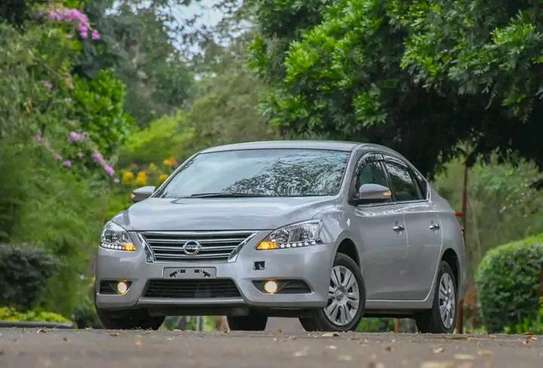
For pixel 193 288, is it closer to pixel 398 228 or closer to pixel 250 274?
pixel 250 274

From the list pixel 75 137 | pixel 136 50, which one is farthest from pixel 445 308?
pixel 136 50

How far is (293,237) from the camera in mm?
13656

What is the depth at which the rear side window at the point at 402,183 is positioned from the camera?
1598cm

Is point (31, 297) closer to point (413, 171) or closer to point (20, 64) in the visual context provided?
point (20, 64)

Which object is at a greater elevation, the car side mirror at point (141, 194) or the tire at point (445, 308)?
the car side mirror at point (141, 194)

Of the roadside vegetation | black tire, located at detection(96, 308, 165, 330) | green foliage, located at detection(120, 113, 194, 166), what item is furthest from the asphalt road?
green foliage, located at detection(120, 113, 194, 166)

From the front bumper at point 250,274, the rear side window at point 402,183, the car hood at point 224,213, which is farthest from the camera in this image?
the rear side window at point 402,183

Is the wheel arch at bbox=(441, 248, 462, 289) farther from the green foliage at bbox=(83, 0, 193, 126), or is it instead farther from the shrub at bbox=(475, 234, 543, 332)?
the green foliage at bbox=(83, 0, 193, 126)

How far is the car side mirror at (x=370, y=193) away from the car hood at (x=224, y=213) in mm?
→ 360

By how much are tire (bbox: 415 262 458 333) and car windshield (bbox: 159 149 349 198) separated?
1821 millimetres

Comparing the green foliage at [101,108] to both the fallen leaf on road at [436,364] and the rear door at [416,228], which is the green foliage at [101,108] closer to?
the rear door at [416,228]

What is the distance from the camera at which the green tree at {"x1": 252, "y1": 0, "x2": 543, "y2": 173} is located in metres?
18.8

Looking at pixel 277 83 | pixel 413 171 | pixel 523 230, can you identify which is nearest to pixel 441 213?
pixel 413 171

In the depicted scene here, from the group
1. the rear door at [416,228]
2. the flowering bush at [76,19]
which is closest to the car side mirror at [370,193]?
the rear door at [416,228]
